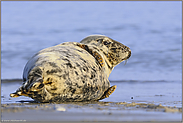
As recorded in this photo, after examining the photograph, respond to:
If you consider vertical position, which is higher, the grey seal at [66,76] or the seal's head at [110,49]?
the seal's head at [110,49]

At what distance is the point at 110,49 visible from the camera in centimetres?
655

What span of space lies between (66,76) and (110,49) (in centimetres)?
207

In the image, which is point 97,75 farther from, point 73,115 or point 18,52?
point 18,52

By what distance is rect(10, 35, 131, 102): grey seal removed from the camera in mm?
4426

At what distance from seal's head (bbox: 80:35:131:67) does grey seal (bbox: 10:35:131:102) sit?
2.47 feet

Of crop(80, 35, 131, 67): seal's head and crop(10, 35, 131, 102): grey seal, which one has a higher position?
crop(80, 35, 131, 67): seal's head

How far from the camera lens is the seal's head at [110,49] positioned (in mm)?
6492

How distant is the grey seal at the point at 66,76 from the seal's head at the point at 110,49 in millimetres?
752

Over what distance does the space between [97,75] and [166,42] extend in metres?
9.87

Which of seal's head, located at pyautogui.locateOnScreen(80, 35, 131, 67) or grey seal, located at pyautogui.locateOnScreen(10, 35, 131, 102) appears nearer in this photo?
grey seal, located at pyautogui.locateOnScreen(10, 35, 131, 102)

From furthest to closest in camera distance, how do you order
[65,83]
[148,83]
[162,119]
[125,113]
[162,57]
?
1. [162,57]
2. [148,83]
3. [65,83]
4. [125,113]
5. [162,119]

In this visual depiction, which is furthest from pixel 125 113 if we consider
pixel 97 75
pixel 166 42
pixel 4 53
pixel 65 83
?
pixel 166 42

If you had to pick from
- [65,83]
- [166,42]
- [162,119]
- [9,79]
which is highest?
[166,42]

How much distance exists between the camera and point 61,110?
13.2 feet
